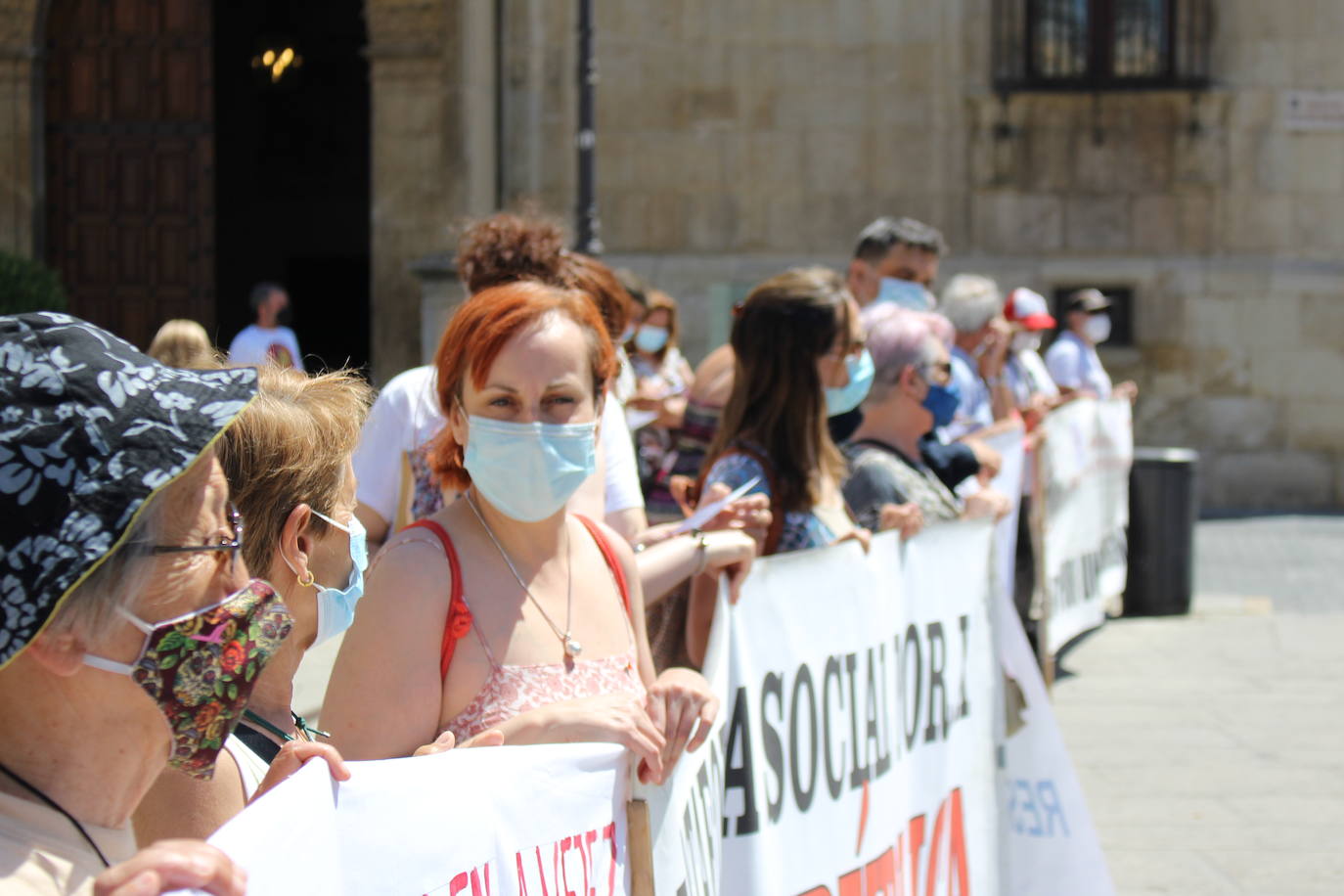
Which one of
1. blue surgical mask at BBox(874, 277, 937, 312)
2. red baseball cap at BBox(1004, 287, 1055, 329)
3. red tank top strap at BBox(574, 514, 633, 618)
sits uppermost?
blue surgical mask at BBox(874, 277, 937, 312)

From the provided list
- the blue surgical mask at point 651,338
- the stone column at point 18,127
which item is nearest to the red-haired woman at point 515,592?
the blue surgical mask at point 651,338

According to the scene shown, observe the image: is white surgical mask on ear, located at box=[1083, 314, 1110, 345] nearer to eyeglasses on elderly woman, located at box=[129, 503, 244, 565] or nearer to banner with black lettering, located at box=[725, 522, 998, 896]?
banner with black lettering, located at box=[725, 522, 998, 896]

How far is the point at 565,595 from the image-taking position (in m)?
2.94

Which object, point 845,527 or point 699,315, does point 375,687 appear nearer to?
point 845,527

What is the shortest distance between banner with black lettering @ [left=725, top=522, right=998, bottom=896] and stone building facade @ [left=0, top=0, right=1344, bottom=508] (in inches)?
429

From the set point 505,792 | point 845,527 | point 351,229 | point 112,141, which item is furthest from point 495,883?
point 351,229

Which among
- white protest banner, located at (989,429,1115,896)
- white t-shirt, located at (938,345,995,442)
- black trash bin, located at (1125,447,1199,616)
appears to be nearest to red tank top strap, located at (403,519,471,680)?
white protest banner, located at (989,429,1115,896)

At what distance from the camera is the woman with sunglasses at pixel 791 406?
422 centimetres

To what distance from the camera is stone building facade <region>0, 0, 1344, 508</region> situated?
15.1 metres

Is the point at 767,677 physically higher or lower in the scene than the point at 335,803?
lower

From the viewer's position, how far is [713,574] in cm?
357

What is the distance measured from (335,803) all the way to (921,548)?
250cm

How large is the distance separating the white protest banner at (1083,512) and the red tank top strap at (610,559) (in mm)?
4697

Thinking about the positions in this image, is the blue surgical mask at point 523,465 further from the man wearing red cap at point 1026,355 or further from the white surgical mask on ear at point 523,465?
the man wearing red cap at point 1026,355
